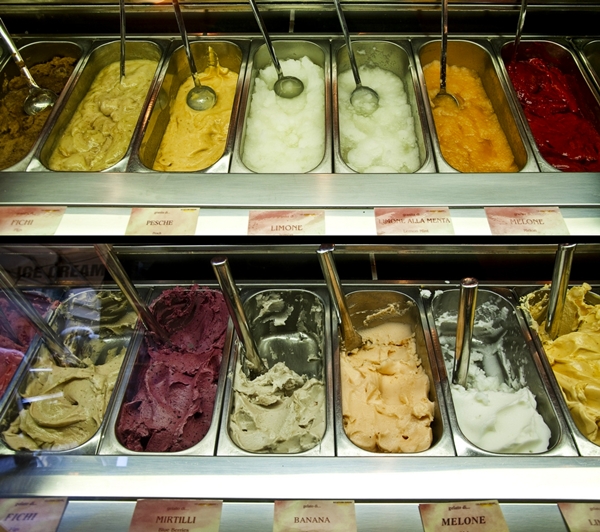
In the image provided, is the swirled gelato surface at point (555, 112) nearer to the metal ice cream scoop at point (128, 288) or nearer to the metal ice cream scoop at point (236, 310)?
the metal ice cream scoop at point (236, 310)

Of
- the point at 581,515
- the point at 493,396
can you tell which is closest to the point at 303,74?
the point at 493,396

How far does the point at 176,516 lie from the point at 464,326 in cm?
96

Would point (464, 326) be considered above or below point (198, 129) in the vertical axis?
below

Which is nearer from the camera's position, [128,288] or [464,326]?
[464,326]

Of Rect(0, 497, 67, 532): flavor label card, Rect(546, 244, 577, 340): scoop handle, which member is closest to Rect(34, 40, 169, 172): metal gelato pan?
Rect(0, 497, 67, 532): flavor label card

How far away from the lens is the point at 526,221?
125 cm

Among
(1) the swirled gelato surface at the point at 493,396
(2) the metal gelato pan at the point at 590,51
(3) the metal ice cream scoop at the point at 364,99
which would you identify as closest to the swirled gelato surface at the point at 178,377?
(1) the swirled gelato surface at the point at 493,396

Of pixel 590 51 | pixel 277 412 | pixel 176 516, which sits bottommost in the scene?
pixel 176 516

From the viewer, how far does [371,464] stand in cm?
124

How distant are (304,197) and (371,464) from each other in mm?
745

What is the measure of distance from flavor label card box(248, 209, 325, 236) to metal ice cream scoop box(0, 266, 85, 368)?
89cm

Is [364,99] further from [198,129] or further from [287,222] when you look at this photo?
[287,222]

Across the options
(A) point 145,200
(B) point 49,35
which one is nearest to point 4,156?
(B) point 49,35

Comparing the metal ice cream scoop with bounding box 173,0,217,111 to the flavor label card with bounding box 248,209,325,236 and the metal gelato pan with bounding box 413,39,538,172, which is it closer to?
the metal gelato pan with bounding box 413,39,538,172
